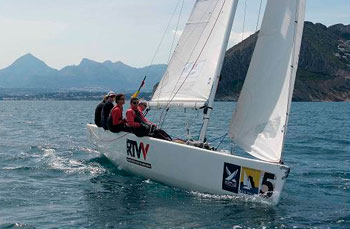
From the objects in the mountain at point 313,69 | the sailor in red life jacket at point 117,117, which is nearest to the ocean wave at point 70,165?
the sailor in red life jacket at point 117,117

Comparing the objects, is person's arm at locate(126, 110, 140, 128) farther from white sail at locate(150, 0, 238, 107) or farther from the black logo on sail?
white sail at locate(150, 0, 238, 107)

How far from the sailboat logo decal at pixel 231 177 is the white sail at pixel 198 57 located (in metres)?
1.80

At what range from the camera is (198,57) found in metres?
10.5

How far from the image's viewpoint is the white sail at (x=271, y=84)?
8.41 m

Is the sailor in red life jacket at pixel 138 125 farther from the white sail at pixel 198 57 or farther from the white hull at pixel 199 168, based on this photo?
the white sail at pixel 198 57

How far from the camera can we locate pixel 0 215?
763 cm

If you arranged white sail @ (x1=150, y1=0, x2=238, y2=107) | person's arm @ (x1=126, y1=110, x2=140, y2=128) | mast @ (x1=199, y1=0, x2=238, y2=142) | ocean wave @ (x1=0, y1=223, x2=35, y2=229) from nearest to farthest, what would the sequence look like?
ocean wave @ (x1=0, y1=223, x2=35, y2=229) → mast @ (x1=199, y1=0, x2=238, y2=142) → white sail @ (x1=150, y1=0, x2=238, y2=107) → person's arm @ (x1=126, y1=110, x2=140, y2=128)

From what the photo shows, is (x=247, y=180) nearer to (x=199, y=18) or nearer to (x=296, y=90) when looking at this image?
(x=199, y=18)

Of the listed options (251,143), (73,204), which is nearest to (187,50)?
(251,143)

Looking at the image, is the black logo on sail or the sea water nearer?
the sea water

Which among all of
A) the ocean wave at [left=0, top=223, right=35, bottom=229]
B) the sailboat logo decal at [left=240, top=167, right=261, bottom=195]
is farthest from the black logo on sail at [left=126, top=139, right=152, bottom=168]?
the ocean wave at [left=0, top=223, right=35, bottom=229]

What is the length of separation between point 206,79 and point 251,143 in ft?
6.35

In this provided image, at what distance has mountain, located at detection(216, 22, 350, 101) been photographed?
11156 cm

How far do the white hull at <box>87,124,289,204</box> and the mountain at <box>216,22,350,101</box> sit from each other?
96.6 metres
